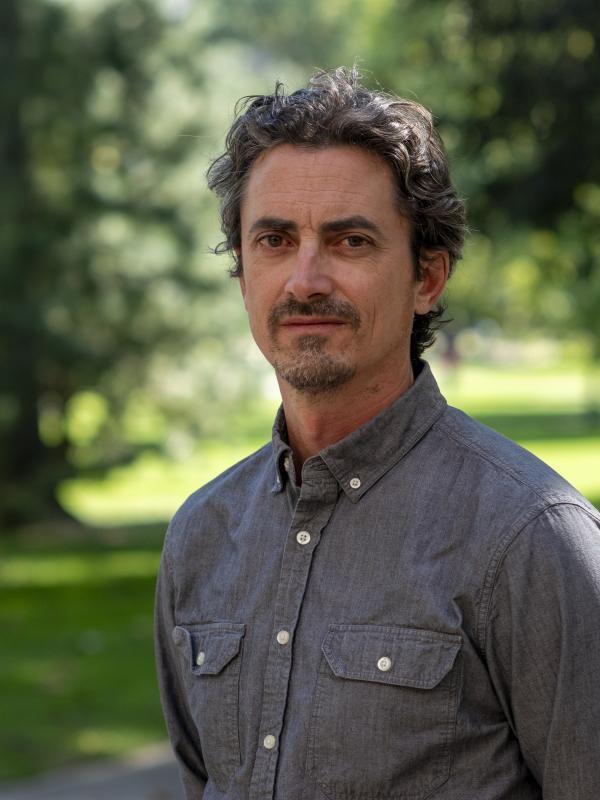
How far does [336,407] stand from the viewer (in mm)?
2371

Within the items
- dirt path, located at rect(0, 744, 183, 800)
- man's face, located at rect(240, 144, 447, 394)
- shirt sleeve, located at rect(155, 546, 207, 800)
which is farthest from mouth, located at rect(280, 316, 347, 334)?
dirt path, located at rect(0, 744, 183, 800)

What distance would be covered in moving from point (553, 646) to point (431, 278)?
2.57 feet

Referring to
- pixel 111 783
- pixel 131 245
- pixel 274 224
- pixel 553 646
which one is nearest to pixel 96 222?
pixel 131 245

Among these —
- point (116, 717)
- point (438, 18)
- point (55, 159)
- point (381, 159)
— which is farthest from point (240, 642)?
point (55, 159)

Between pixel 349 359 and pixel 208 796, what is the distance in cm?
85

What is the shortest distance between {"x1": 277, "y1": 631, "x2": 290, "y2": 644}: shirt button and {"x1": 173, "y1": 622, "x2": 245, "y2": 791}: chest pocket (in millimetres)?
109

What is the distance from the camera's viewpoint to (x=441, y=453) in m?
2.28

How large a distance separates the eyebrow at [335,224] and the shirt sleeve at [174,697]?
0.72m

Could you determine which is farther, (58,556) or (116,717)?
(58,556)

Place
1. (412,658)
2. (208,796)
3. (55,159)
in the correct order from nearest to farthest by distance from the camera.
Result: (412,658)
(208,796)
(55,159)

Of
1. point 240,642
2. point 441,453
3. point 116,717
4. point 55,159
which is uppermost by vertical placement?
point 55,159

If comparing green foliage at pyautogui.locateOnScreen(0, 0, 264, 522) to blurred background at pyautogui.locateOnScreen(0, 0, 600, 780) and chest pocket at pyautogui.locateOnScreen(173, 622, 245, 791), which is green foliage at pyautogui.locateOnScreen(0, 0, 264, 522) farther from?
chest pocket at pyautogui.locateOnScreen(173, 622, 245, 791)

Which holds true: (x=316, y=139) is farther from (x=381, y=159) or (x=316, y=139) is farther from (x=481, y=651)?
(x=481, y=651)

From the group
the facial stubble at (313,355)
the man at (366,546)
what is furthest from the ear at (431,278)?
the facial stubble at (313,355)
